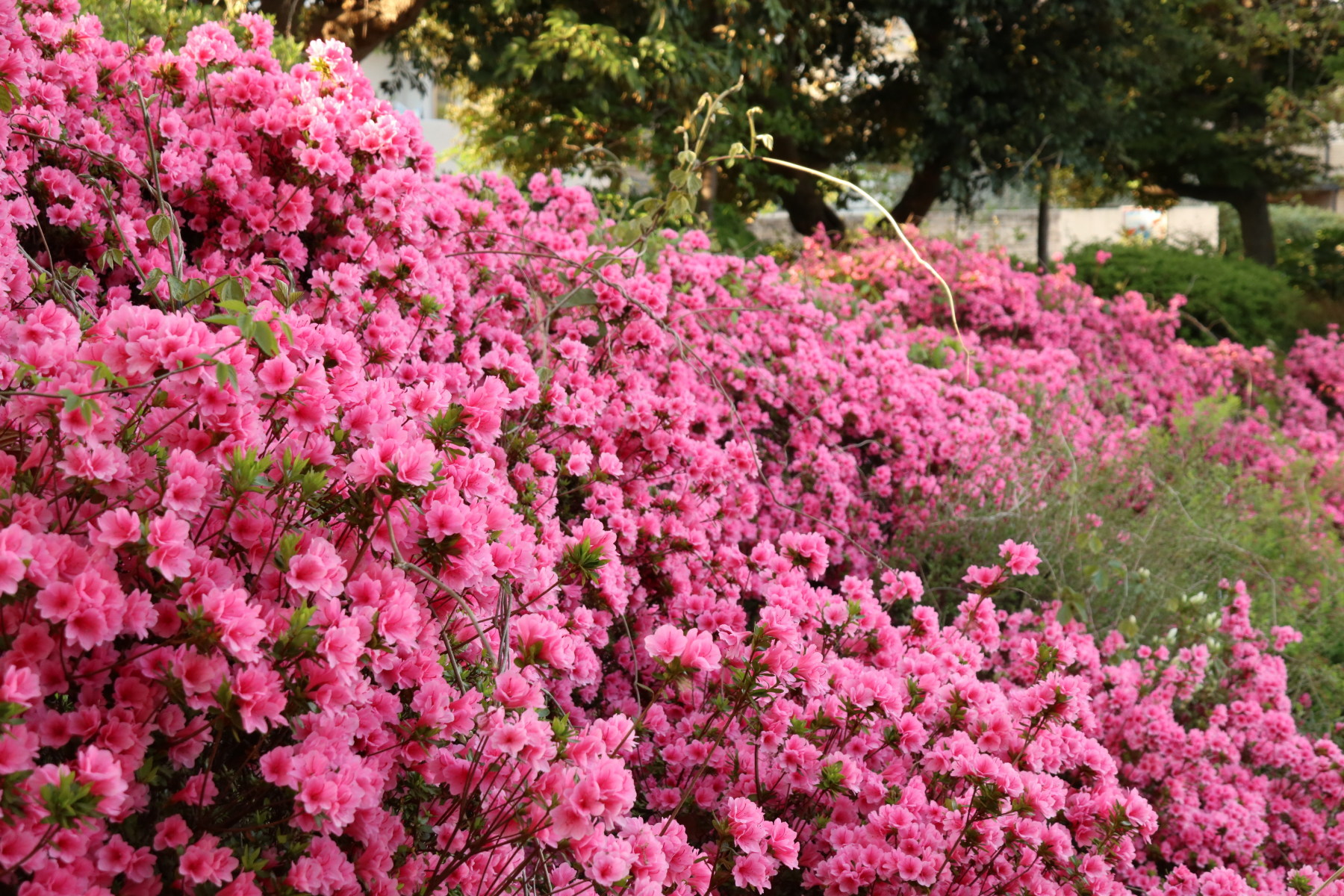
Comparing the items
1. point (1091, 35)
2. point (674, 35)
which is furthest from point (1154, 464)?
point (1091, 35)

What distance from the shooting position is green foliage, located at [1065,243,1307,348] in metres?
12.2

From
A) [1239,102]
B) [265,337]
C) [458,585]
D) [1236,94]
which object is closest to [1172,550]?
[458,585]

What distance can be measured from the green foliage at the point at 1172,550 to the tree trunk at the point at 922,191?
8.06 m

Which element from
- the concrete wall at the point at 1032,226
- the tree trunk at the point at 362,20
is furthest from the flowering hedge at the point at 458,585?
the concrete wall at the point at 1032,226

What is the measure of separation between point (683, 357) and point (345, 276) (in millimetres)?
1433

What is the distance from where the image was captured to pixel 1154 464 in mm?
5754

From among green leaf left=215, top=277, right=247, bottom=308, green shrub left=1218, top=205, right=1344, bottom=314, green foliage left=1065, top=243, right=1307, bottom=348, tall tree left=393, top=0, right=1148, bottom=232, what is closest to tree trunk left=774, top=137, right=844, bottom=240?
tall tree left=393, top=0, right=1148, bottom=232

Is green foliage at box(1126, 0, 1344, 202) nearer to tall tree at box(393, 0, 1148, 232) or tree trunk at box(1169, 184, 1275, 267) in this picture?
tree trunk at box(1169, 184, 1275, 267)

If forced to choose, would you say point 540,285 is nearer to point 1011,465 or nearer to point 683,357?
point 683,357

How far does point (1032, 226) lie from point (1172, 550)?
18304mm

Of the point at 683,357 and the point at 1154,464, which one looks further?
the point at 1154,464

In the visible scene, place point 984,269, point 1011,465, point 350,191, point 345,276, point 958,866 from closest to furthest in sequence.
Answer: point 958,866, point 345,276, point 350,191, point 1011,465, point 984,269

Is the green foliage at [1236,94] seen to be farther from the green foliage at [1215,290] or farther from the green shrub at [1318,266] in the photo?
the green foliage at [1215,290]

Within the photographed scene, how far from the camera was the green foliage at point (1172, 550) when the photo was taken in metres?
3.85
